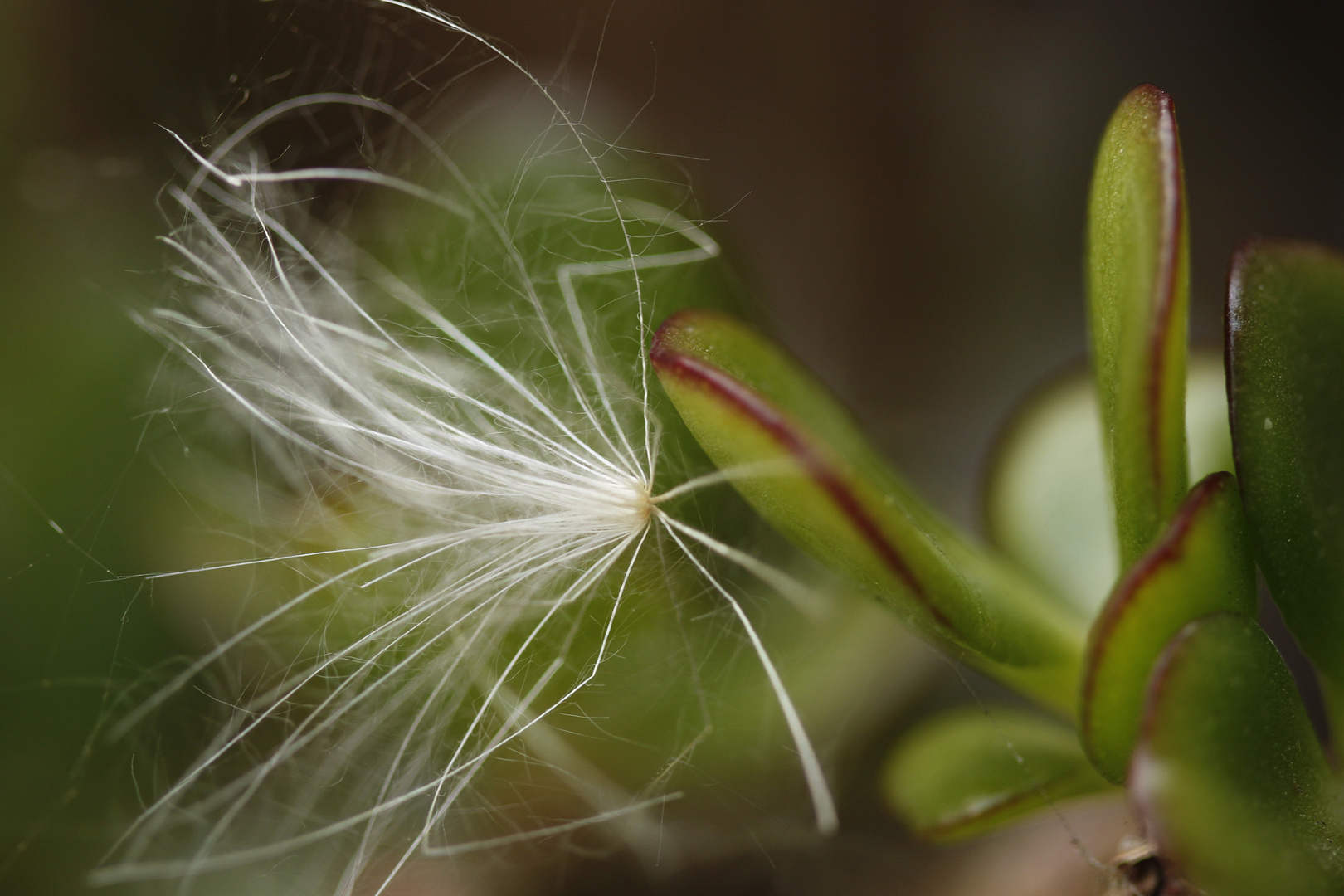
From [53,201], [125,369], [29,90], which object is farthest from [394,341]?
[29,90]

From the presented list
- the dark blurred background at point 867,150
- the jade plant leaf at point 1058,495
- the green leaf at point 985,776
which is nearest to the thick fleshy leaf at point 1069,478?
the jade plant leaf at point 1058,495

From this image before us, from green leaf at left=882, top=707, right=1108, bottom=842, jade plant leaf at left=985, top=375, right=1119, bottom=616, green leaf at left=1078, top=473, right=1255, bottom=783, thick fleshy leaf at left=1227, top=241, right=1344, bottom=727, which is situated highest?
thick fleshy leaf at left=1227, top=241, right=1344, bottom=727

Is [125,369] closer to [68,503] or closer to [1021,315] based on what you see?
[68,503]

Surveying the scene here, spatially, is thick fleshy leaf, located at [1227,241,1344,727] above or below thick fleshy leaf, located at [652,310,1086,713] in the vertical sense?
above

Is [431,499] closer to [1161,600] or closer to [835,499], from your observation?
[835,499]

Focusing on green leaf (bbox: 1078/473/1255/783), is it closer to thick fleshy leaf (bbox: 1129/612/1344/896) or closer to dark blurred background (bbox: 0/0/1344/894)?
thick fleshy leaf (bbox: 1129/612/1344/896)

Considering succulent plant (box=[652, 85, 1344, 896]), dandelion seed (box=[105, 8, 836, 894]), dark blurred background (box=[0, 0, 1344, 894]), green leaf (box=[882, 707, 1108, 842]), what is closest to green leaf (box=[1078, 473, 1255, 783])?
succulent plant (box=[652, 85, 1344, 896])
